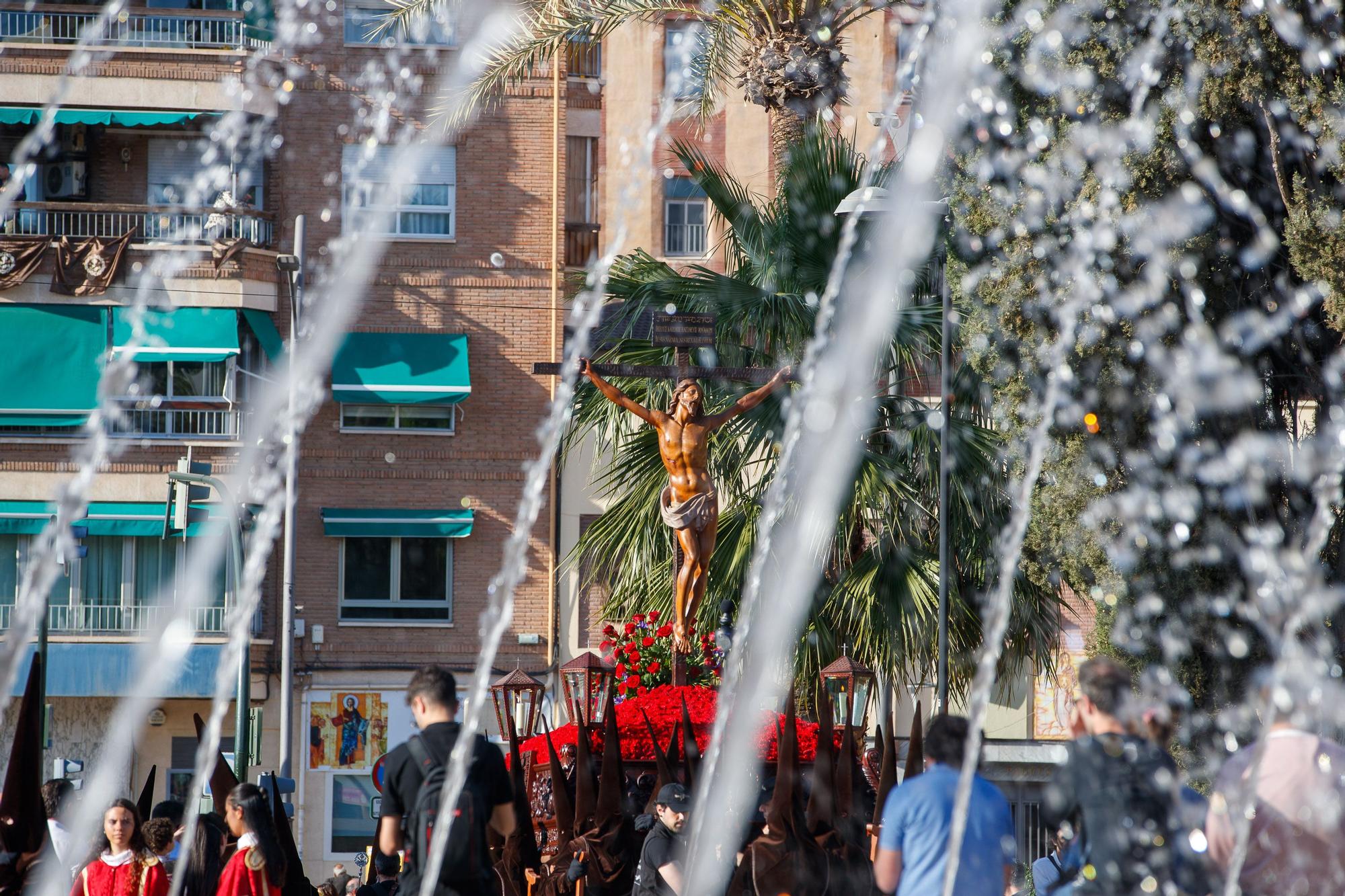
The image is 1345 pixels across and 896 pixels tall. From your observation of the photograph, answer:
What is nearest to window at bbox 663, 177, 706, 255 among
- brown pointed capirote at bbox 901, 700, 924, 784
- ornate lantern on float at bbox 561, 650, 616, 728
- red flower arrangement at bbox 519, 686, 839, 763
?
ornate lantern on float at bbox 561, 650, 616, 728

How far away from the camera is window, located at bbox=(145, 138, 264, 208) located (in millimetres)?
25922

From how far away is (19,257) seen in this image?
971 inches

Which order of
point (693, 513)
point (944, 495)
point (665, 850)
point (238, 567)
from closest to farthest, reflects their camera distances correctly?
point (665, 850) < point (693, 513) < point (944, 495) < point (238, 567)

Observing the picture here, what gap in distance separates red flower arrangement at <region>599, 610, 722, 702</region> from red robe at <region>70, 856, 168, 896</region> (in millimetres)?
5860

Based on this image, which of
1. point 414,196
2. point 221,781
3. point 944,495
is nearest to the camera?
point 221,781

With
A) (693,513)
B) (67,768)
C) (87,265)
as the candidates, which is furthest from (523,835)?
(87,265)

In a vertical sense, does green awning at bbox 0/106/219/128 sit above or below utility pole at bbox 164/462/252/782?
above

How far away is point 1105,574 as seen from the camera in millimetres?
12641

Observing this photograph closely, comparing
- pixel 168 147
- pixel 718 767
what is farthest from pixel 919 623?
pixel 168 147

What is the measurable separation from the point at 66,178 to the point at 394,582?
763cm

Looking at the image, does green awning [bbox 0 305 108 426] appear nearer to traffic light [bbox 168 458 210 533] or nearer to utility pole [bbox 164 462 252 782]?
traffic light [bbox 168 458 210 533]

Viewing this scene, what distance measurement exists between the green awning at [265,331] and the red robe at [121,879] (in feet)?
60.3

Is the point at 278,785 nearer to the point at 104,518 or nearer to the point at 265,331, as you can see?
the point at 104,518

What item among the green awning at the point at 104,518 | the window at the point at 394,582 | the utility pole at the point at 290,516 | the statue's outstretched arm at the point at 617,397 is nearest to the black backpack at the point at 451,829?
the statue's outstretched arm at the point at 617,397
